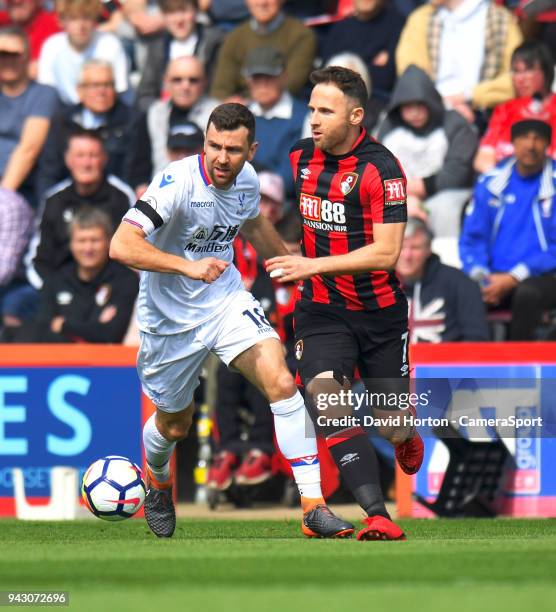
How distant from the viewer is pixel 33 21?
16.1 metres

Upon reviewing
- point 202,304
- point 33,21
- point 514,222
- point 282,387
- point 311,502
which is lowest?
point 311,502

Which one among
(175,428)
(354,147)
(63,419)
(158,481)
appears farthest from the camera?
(63,419)

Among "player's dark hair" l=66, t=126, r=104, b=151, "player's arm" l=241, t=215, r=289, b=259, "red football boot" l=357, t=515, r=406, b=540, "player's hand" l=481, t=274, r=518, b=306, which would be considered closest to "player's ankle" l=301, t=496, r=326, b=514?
"red football boot" l=357, t=515, r=406, b=540

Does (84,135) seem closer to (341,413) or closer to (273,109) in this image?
(273,109)

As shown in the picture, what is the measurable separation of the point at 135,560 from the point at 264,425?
199 inches

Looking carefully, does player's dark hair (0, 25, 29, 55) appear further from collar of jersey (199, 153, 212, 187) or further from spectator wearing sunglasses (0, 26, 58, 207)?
collar of jersey (199, 153, 212, 187)

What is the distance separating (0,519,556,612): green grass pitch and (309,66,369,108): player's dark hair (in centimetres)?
247

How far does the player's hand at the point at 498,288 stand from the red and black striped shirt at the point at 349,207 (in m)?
3.74

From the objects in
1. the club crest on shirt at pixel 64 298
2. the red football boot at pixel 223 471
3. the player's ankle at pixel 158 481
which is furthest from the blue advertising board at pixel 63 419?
the player's ankle at pixel 158 481

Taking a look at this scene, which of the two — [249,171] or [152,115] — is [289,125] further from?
[249,171]

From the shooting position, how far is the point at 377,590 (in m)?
5.62

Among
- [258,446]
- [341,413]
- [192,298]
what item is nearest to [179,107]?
[258,446]

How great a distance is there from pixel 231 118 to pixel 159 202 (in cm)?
61

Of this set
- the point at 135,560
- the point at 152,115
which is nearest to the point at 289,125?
the point at 152,115
